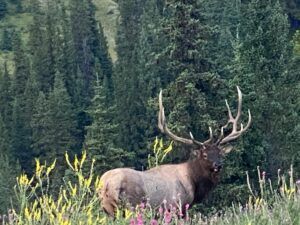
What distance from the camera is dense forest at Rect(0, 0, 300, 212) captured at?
35500 mm

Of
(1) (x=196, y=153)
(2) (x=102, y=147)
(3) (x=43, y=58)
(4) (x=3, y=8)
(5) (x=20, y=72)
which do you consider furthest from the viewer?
(4) (x=3, y=8)

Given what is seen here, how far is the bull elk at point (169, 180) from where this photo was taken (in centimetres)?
1050

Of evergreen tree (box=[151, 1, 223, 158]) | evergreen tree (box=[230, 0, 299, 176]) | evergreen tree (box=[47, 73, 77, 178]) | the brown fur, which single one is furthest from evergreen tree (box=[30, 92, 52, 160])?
the brown fur

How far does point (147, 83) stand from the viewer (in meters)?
86.3

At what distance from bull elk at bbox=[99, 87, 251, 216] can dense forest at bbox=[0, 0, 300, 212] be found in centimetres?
398

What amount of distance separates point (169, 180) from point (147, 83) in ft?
245

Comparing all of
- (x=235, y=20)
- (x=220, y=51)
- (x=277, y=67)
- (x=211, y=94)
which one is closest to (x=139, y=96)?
(x=235, y=20)

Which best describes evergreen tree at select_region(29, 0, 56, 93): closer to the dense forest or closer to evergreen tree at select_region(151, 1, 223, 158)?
the dense forest

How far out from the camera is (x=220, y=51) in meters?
66.4

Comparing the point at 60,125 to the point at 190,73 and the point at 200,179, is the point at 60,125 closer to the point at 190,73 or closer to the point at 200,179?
the point at 190,73

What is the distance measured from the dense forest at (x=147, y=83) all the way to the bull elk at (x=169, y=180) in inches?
157

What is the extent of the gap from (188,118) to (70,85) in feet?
221

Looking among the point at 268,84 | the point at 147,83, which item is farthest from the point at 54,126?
the point at 268,84

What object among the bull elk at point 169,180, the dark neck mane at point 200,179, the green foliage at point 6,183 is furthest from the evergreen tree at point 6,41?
the dark neck mane at point 200,179
